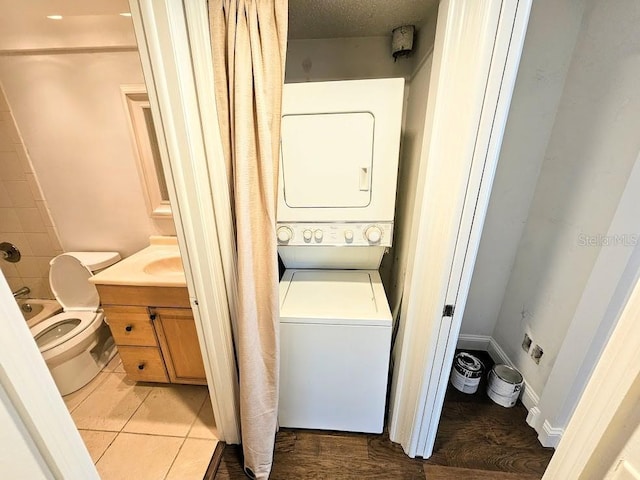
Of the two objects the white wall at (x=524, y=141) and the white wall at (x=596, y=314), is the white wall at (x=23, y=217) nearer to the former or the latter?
the white wall at (x=524, y=141)

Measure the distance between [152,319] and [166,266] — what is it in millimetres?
387

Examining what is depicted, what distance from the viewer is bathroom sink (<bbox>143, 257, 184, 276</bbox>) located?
166 cm

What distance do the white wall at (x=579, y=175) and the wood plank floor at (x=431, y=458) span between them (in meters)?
0.34

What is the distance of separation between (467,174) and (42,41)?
2398mm

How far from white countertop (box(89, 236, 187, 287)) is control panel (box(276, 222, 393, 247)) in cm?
63

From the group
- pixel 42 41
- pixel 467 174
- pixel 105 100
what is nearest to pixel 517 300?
pixel 467 174

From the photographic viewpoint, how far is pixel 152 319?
1476 millimetres

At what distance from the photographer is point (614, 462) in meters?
0.45

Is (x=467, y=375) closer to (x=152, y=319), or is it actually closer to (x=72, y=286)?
(x=152, y=319)

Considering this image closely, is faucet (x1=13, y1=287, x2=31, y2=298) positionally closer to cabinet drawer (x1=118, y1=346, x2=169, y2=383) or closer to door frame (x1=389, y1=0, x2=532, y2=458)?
cabinet drawer (x1=118, y1=346, x2=169, y2=383)

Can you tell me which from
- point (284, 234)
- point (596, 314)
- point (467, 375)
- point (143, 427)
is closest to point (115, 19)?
point (284, 234)

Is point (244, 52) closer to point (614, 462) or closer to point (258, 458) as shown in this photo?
Result: point (614, 462)

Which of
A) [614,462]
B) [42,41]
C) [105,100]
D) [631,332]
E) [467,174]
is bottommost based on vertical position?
[614,462]

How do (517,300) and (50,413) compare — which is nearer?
(50,413)
